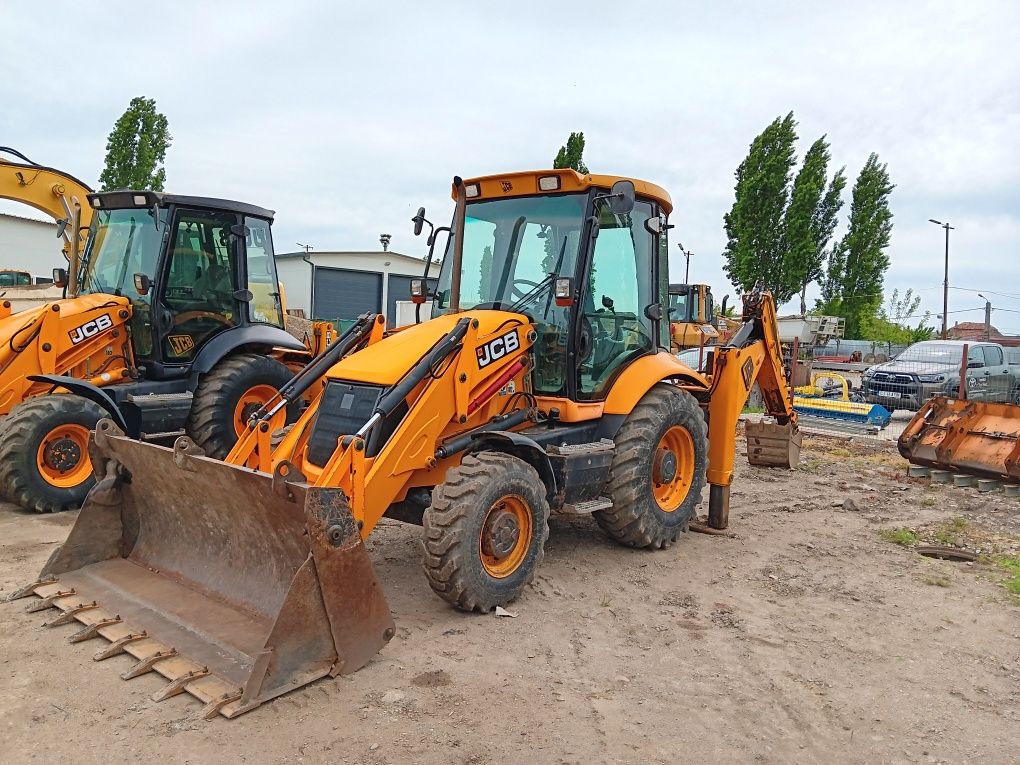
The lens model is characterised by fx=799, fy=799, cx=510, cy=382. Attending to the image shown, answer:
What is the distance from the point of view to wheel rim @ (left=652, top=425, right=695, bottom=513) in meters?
6.13

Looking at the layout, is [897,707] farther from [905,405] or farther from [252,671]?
[905,405]

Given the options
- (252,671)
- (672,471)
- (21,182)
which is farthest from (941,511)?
(21,182)

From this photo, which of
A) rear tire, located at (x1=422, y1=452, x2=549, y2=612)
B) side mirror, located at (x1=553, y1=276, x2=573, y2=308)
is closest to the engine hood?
side mirror, located at (x1=553, y1=276, x2=573, y2=308)

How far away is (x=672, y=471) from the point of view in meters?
6.22

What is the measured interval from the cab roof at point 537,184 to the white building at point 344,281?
25.4m

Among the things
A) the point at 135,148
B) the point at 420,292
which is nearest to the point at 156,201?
the point at 420,292

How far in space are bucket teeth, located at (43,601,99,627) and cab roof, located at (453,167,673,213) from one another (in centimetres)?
351

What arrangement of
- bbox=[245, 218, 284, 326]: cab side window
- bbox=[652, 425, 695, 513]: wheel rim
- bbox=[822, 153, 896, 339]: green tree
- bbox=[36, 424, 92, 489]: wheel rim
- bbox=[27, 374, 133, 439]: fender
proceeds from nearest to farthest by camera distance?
bbox=[652, 425, 695, 513]: wheel rim < bbox=[36, 424, 92, 489]: wheel rim < bbox=[27, 374, 133, 439]: fender < bbox=[245, 218, 284, 326]: cab side window < bbox=[822, 153, 896, 339]: green tree

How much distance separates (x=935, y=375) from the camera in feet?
49.9

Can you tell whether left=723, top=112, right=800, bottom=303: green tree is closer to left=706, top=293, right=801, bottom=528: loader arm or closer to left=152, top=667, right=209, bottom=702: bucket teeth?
left=706, top=293, right=801, bottom=528: loader arm

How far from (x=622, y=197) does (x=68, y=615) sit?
3.99 metres

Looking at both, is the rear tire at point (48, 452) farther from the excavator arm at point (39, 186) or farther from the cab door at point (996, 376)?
the cab door at point (996, 376)

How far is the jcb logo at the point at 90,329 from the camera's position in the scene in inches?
286

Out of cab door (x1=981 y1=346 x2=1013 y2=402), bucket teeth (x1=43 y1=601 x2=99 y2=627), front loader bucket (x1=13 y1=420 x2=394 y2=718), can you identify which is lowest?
bucket teeth (x1=43 y1=601 x2=99 y2=627)
